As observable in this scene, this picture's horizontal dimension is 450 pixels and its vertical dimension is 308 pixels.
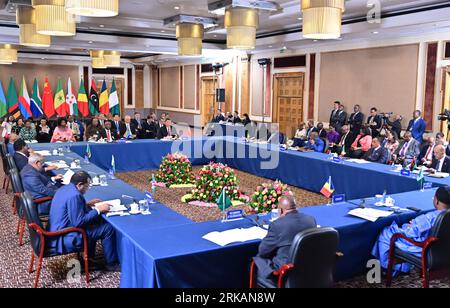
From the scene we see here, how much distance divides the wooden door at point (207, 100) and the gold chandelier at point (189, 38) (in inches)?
457

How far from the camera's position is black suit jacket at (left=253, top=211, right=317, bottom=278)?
314 centimetres

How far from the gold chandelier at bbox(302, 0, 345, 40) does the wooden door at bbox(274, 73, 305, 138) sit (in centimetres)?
1012

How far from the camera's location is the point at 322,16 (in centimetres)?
502

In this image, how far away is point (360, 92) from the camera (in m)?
13.0

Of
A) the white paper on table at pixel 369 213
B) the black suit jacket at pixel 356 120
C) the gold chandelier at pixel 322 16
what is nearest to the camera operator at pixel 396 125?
the black suit jacket at pixel 356 120

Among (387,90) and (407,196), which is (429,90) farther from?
(407,196)

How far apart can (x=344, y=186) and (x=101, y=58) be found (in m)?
10.8

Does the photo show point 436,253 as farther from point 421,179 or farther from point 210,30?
point 210,30

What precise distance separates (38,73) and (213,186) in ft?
57.2

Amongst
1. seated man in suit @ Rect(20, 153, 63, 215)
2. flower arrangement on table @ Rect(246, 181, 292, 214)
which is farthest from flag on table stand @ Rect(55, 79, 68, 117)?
flower arrangement on table @ Rect(246, 181, 292, 214)

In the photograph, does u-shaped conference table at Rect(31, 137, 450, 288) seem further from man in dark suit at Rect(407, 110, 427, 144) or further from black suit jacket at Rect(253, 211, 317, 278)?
Result: man in dark suit at Rect(407, 110, 427, 144)

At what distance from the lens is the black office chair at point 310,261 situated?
296cm
